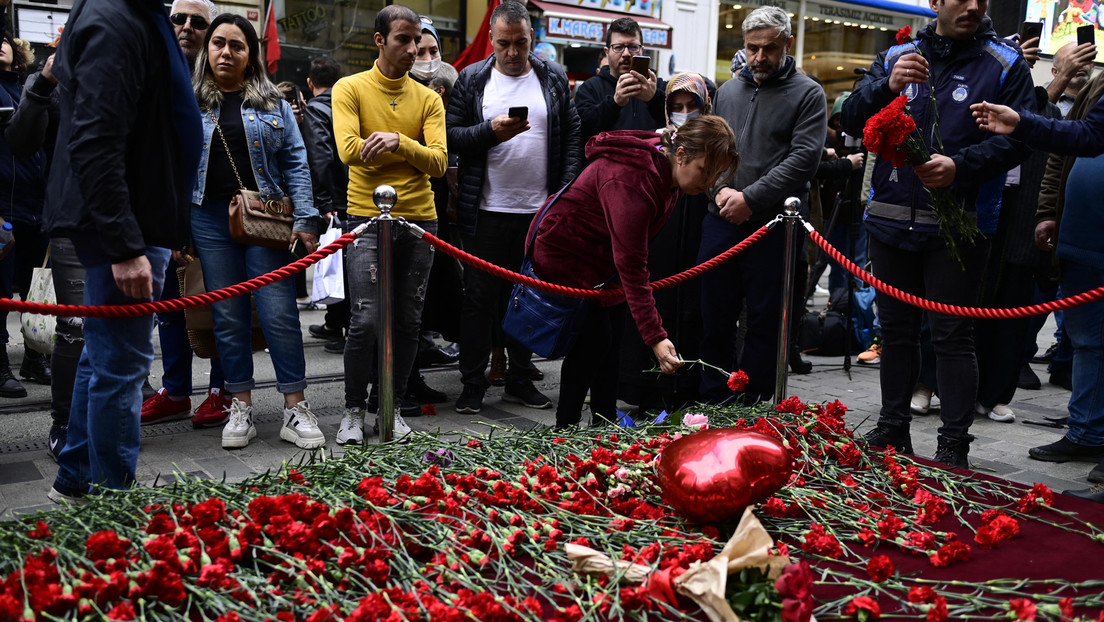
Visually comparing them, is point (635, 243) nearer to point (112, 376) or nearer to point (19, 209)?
point (112, 376)

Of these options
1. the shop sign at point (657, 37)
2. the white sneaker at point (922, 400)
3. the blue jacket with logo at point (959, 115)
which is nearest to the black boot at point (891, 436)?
the blue jacket with logo at point (959, 115)

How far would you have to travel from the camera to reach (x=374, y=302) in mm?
4434

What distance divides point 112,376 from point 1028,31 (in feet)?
15.5

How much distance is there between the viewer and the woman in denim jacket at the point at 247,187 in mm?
4359

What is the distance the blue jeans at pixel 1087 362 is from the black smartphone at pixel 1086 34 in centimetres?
125

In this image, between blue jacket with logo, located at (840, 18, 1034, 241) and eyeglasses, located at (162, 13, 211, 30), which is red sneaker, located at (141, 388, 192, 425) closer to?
eyeglasses, located at (162, 13, 211, 30)

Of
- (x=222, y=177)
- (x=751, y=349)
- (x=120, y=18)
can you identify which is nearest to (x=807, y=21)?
(x=751, y=349)

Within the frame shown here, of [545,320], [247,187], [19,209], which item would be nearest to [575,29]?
[19,209]

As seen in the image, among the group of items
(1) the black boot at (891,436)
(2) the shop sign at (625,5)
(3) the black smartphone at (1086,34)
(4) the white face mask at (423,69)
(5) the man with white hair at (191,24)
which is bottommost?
(1) the black boot at (891,436)

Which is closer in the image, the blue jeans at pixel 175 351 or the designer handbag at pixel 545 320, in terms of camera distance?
the designer handbag at pixel 545 320

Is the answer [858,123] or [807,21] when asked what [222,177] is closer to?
[858,123]

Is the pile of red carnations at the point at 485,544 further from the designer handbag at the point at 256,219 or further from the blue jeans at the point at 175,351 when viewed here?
the blue jeans at the point at 175,351

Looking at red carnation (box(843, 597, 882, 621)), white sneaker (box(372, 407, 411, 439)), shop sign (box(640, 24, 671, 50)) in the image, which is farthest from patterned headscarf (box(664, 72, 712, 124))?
shop sign (box(640, 24, 671, 50))

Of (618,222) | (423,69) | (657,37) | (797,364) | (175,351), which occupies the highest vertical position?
(657,37)
